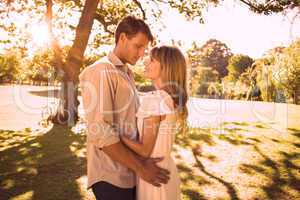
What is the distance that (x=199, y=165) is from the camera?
738cm

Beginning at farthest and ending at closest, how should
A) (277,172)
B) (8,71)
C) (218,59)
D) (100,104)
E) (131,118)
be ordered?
(218,59) < (8,71) < (277,172) < (131,118) < (100,104)

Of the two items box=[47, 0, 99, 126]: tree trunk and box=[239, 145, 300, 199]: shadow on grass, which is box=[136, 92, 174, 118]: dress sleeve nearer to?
box=[239, 145, 300, 199]: shadow on grass

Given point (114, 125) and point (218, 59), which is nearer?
point (114, 125)

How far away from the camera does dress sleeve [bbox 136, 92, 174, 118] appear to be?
222 centimetres

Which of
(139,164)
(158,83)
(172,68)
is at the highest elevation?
(172,68)

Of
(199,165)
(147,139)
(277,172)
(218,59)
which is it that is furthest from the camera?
(218,59)

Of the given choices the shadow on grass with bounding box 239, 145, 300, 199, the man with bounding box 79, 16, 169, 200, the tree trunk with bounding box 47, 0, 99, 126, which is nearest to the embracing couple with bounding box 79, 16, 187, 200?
the man with bounding box 79, 16, 169, 200

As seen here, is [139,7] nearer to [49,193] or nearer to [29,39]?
[29,39]

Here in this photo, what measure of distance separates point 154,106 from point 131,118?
21cm

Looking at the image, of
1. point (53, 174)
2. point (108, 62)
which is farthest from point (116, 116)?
point (53, 174)

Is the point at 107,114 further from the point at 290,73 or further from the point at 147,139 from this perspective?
the point at 290,73

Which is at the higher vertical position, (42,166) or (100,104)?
(100,104)

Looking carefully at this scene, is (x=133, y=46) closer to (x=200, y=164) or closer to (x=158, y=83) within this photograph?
(x=158, y=83)

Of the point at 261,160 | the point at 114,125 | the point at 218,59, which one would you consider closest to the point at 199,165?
the point at 261,160
